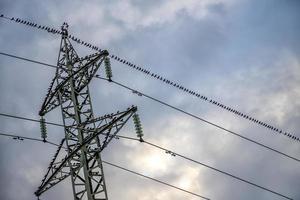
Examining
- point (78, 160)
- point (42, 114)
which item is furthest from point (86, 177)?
point (42, 114)

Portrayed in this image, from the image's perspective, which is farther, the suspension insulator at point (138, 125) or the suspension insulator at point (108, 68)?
the suspension insulator at point (108, 68)

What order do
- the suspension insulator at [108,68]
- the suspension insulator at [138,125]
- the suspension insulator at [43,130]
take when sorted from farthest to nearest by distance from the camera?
the suspension insulator at [43,130] < the suspension insulator at [108,68] < the suspension insulator at [138,125]

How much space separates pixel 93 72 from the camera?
824 inches

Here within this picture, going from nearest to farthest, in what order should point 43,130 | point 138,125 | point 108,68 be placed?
point 138,125
point 108,68
point 43,130

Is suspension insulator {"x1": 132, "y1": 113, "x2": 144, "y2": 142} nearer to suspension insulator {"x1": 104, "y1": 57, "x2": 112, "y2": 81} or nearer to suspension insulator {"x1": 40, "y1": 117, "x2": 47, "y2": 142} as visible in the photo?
suspension insulator {"x1": 104, "y1": 57, "x2": 112, "y2": 81}

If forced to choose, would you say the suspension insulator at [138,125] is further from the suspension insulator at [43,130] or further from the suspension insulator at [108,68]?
the suspension insulator at [43,130]

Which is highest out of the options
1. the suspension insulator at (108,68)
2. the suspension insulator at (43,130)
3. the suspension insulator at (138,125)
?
the suspension insulator at (108,68)

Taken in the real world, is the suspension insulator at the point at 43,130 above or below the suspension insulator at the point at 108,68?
below

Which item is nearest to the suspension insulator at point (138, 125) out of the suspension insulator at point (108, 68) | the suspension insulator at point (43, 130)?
the suspension insulator at point (108, 68)

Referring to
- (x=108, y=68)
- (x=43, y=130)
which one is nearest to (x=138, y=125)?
(x=108, y=68)

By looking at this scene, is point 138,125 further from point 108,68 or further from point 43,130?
point 43,130

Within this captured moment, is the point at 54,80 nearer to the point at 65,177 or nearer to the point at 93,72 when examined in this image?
the point at 93,72

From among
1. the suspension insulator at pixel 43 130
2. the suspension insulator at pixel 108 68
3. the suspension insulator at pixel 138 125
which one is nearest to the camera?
the suspension insulator at pixel 138 125

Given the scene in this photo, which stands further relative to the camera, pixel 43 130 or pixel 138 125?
pixel 43 130
